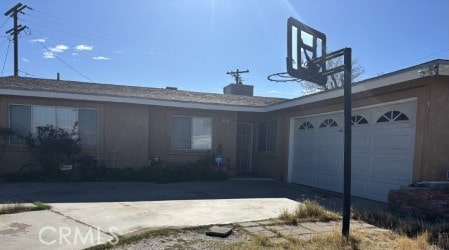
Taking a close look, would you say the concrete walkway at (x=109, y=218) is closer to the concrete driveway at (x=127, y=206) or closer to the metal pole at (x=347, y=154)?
the concrete driveway at (x=127, y=206)

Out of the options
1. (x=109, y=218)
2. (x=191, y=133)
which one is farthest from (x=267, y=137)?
(x=109, y=218)

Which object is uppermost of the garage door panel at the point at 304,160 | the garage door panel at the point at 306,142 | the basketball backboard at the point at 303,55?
the basketball backboard at the point at 303,55

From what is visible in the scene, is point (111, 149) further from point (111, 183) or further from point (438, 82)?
point (438, 82)

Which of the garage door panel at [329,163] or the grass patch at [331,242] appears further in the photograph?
the garage door panel at [329,163]

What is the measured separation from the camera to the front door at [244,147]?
17.1m

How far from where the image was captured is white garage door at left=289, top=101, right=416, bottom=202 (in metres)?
9.46

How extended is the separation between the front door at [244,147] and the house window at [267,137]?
485mm

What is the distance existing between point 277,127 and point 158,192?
20.8 feet

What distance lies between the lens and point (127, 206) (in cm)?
833

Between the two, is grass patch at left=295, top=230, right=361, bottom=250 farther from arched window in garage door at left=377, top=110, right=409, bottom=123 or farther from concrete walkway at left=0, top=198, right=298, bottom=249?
arched window in garage door at left=377, top=110, right=409, bottom=123

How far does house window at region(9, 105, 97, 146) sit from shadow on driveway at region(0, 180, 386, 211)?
2.16 metres

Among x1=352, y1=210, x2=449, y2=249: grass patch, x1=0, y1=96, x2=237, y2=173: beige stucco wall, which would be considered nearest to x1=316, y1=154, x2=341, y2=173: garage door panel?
x1=352, y1=210, x2=449, y2=249: grass patch

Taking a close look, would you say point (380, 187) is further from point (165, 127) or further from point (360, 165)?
point (165, 127)

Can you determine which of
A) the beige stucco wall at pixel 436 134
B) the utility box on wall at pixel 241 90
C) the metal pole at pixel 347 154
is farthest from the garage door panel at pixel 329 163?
the utility box on wall at pixel 241 90
